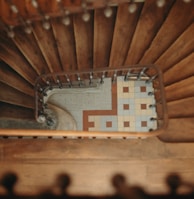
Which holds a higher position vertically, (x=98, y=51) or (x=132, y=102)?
(x=98, y=51)

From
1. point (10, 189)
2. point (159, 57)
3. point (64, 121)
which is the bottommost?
point (10, 189)

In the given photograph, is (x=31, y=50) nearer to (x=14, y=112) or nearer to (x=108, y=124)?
(x=14, y=112)

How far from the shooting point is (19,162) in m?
2.46

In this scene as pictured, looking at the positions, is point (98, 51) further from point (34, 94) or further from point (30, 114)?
point (30, 114)

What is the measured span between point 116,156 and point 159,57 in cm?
157

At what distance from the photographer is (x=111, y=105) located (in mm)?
4484

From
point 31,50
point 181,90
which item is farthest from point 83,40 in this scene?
point 181,90

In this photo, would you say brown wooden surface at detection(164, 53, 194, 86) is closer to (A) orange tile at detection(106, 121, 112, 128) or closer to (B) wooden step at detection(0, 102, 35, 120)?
(A) orange tile at detection(106, 121, 112, 128)

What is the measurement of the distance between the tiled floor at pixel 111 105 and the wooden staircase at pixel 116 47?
819 millimetres

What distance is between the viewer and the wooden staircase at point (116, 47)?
2980 millimetres

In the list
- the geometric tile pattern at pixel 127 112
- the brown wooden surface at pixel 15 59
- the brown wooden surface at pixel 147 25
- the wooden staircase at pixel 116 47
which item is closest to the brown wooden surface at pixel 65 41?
the wooden staircase at pixel 116 47

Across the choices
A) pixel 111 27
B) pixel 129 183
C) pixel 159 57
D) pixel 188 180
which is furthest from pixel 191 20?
pixel 129 183

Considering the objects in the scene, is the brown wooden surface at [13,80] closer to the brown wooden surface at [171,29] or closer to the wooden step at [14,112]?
the wooden step at [14,112]

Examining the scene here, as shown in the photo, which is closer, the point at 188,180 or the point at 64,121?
the point at 188,180
